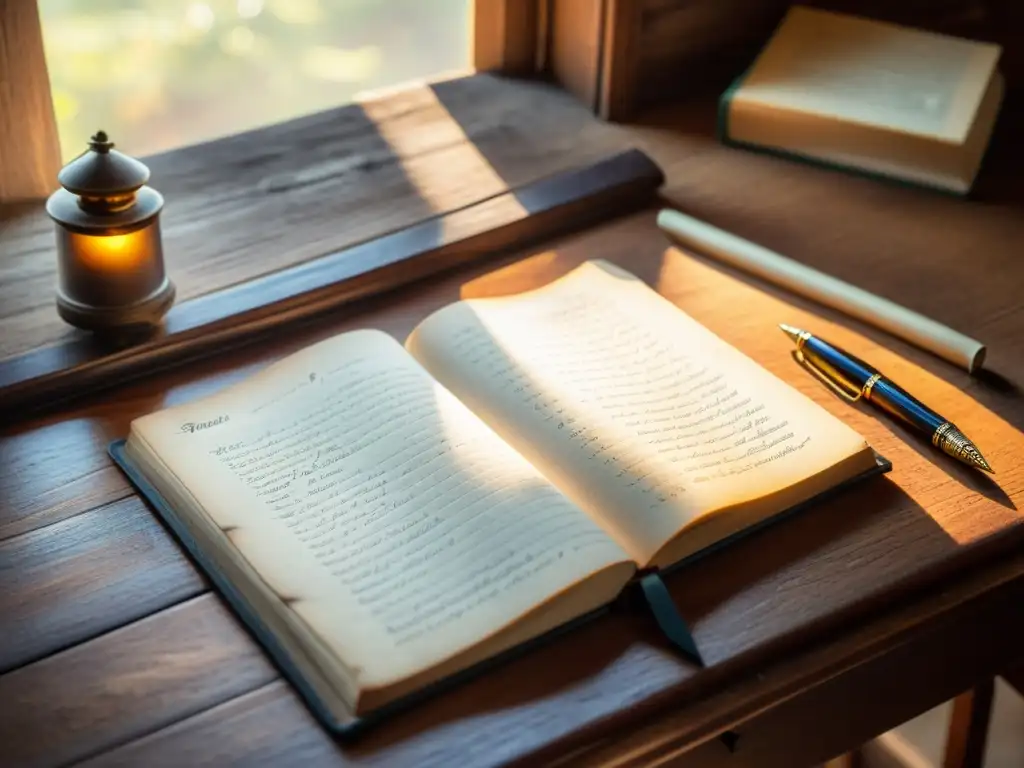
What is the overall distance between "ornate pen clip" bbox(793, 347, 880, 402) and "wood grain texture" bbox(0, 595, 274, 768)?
478 mm

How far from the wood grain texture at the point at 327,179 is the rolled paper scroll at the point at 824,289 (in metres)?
0.18

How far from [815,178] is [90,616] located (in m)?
0.82

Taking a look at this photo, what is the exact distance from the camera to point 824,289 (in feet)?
3.80

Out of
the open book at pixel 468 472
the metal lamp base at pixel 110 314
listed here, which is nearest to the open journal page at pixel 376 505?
the open book at pixel 468 472

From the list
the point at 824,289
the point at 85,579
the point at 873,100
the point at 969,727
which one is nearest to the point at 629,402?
the point at 824,289

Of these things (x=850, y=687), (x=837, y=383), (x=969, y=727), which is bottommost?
(x=969, y=727)

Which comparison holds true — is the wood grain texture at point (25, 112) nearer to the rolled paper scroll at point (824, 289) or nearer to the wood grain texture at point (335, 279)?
the wood grain texture at point (335, 279)

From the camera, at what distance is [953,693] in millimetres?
1031

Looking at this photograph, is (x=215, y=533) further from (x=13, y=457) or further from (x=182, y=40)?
(x=182, y=40)

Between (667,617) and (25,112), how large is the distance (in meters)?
0.75

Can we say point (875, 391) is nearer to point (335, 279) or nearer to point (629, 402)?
point (629, 402)

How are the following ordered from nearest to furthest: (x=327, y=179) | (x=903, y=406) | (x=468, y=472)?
(x=468, y=472)
(x=903, y=406)
(x=327, y=179)

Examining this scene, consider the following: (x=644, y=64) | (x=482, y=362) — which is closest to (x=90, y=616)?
(x=482, y=362)

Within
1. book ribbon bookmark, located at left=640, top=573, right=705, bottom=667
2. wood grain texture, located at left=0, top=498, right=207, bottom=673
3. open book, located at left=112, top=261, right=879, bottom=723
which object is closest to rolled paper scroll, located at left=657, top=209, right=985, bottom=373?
open book, located at left=112, top=261, right=879, bottom=723
